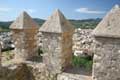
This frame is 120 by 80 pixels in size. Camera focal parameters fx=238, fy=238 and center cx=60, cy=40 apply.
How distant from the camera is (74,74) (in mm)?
7617

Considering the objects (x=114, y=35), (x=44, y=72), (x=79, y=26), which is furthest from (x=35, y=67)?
(x=79, y=26)

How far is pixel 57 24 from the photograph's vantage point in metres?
7.82

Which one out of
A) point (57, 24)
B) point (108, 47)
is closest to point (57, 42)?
point (57, 24)

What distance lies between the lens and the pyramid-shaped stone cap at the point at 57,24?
7734 mm

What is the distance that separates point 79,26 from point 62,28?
44.5 meters

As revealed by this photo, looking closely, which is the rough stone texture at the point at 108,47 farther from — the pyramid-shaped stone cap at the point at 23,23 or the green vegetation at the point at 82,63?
the pyramid-shaped stone cap at the point at 23,23

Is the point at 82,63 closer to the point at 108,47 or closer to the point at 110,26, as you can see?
the point at 108,47

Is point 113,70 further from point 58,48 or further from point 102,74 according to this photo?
point 58,48

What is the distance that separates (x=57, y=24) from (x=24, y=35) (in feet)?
6.46

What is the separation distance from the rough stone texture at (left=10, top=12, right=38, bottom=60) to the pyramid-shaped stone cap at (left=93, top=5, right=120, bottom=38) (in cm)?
360

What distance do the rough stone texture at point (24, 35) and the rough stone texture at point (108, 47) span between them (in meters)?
3.60

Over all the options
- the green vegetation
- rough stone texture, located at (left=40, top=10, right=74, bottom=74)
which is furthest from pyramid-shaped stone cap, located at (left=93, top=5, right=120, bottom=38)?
the green vegetation

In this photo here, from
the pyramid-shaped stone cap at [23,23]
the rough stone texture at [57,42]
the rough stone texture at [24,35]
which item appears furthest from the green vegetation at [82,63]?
the pyramid-shaped stone cap at [23,23]

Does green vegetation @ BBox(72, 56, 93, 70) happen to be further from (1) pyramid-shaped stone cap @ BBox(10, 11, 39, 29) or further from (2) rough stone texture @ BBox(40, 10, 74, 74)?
(1) pyramid-shaped stone cap @ BBox(10, 11, 39, 29)
